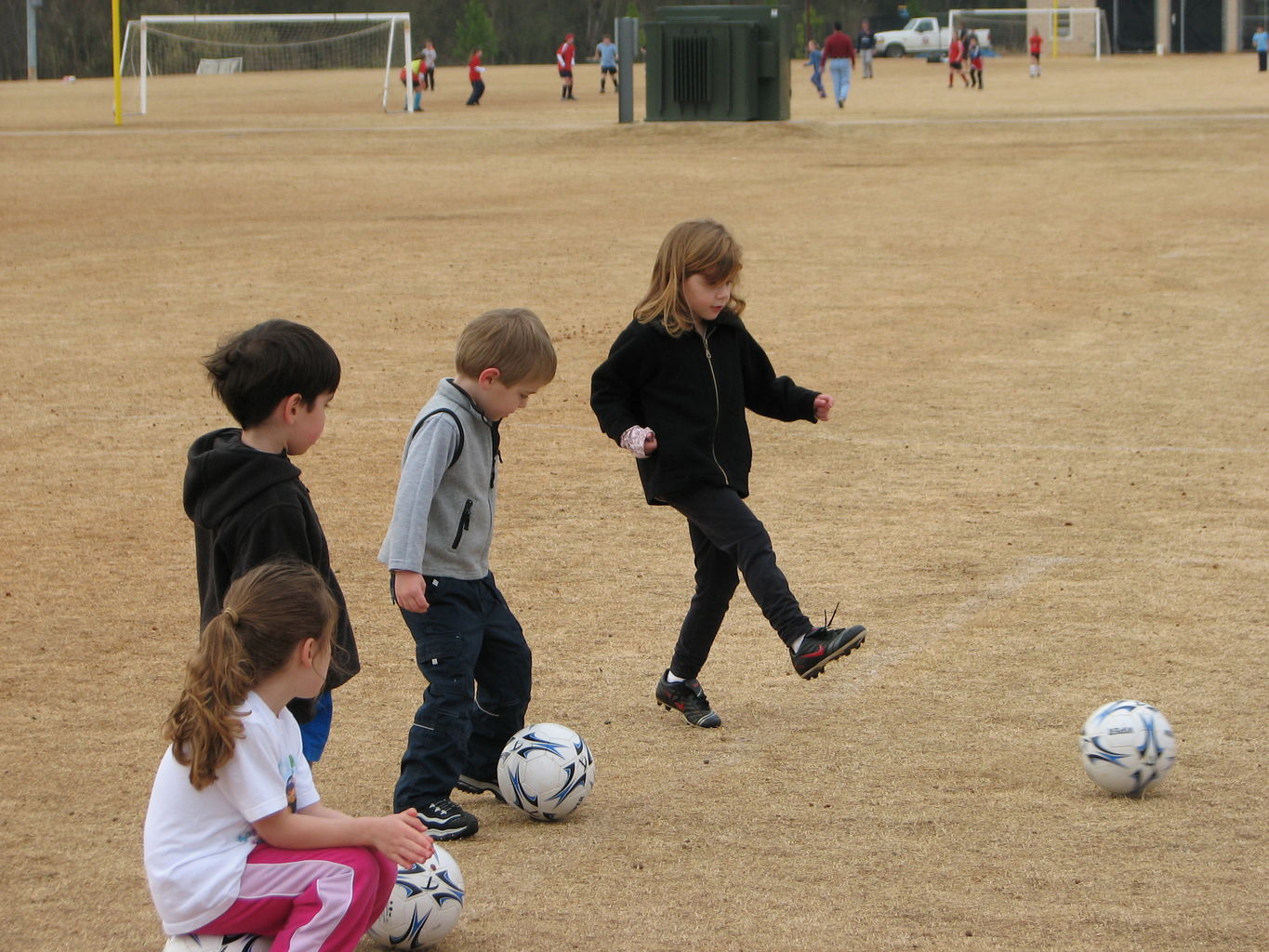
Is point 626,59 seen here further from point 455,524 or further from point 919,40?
point 919,40

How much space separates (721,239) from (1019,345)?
27.5ft

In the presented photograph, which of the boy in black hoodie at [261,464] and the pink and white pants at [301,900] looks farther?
the boy in black hoodie at [261,464]

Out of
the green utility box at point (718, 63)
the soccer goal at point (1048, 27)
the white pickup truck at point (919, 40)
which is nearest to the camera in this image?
the green utility box at point (718, 63)

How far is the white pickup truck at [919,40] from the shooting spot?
7400 centimetres

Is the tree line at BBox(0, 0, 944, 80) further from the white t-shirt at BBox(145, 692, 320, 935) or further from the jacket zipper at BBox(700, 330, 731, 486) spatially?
the white t-shirt at BBox(145, 692, 320, 935)

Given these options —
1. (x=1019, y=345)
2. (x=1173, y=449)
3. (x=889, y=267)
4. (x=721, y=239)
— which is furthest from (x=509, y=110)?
(x=721, y=239)

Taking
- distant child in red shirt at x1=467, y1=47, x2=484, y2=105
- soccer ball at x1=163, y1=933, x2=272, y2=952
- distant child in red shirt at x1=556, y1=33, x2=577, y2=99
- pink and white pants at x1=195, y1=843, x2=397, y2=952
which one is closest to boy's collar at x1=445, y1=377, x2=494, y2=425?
pink and white pants at x1=195, y1=843, x2=397, y2=952

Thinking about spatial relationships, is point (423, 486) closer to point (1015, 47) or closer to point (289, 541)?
point (289, 541)

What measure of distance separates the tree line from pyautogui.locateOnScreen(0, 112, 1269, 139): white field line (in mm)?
37626

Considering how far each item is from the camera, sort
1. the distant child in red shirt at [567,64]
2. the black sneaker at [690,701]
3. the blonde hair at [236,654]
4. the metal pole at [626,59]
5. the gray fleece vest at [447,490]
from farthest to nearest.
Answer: the distant child in red shirt at [567,64], the metal pole at [626,59], the black sneaker at [690,701], the gray fleece vest at [447,490], the blonde hair at [236,654]

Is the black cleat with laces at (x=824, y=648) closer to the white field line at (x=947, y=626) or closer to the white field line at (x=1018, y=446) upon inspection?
the white field line at (x=947, y=626)

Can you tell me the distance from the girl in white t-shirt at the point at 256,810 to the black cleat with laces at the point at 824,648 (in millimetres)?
2129

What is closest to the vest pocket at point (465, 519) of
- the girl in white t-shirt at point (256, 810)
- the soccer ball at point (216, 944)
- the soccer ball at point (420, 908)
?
the soccer ball at point (420, 908)

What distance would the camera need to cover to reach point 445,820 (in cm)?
485
